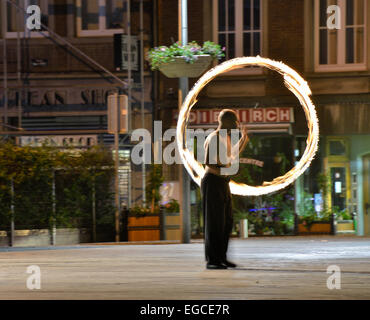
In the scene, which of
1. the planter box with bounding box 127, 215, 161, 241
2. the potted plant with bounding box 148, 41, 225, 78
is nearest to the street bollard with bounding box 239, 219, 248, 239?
the planter box with bounding box 127, 215, 161, 241

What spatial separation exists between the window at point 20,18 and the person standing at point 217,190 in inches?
608

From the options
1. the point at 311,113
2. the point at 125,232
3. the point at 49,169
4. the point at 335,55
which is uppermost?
the point at 335,55

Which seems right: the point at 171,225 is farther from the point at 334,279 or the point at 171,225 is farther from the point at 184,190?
the point at 334,279

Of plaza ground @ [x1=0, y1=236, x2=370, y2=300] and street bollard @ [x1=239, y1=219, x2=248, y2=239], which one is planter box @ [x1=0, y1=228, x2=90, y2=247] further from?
street bollard @ [x1=239, y1=219, x2=248, y2=239]

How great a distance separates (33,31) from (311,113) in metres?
12.6

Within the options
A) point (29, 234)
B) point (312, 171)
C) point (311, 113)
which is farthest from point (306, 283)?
point (312, 171)

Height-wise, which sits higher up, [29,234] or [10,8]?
[10,8]

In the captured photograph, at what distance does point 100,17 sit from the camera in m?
25.5

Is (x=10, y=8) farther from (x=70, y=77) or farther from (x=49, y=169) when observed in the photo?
(x=49, y=169)

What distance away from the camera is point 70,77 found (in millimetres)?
25219

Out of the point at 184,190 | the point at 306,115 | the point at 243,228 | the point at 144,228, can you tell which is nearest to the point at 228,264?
the point at 306,115

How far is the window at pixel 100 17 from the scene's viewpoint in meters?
25.3

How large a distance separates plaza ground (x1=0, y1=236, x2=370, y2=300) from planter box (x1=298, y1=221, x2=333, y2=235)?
766 cm

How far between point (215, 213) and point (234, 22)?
47.4ft
